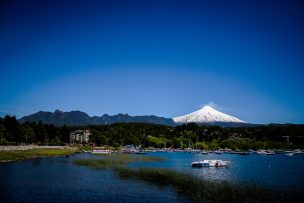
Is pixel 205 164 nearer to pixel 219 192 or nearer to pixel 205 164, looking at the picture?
pixel 205 164

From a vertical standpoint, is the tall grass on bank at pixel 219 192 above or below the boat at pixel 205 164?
above

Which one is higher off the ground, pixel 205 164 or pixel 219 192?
pixel 219 192

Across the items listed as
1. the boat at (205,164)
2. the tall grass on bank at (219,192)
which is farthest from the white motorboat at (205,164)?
the tall grass on bank at (219,192)

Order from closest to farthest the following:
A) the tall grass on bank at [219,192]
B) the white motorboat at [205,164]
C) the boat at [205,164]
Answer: the tall grass on bank at [219,192] → the boat at [205,164] → the white motorboat at [205,164]

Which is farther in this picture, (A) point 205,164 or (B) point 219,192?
(A) point 205,164

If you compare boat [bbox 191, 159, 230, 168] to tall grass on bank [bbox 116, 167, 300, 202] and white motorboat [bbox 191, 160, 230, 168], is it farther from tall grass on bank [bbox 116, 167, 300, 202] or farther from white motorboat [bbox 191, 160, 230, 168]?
tall grass on bank [bbox 116, 167, 300, 202]

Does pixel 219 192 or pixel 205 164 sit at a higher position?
pixel 219 192

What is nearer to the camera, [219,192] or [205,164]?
[219,192]

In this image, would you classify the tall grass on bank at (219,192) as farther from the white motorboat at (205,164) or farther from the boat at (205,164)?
the white motorboat at (205,164)

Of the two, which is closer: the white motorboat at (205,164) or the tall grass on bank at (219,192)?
the tall grass on bank at (219,192)

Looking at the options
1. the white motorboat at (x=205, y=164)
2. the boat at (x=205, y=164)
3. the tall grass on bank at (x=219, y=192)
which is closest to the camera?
the tall grass on bank at (x=219, y=192)

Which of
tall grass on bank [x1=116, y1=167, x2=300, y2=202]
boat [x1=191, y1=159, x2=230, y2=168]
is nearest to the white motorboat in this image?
boat [x1=191, y1=159, x2=230, y2=168]

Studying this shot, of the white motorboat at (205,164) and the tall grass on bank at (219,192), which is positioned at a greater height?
the tall grass on bank at (219,192)

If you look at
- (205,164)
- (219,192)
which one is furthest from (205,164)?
(219,192)
